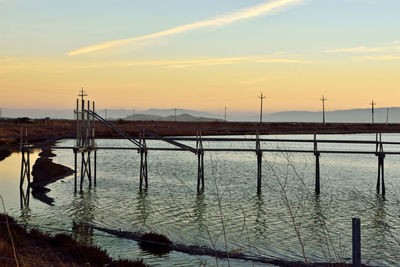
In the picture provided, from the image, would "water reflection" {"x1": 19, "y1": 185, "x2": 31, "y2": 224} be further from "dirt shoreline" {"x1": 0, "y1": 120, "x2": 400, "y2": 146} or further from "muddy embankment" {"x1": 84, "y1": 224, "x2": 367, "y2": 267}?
"muddy embankment" {"x1": 84, "y1": 224, "x2": 367, "y2": 267}

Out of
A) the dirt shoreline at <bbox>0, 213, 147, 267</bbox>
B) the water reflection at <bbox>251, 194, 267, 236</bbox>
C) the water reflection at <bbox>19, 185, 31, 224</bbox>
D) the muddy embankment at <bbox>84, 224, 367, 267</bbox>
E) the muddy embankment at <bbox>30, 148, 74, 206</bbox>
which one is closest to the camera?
the dirt shoreline at <bbox>0, 213, 147, 267</bbox>

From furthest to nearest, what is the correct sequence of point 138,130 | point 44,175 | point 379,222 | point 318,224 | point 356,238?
point 138,130
point 44,175
point 379,222
point 318,224
point 356,238

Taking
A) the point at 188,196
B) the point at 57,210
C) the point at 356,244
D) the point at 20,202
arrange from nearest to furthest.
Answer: the point at 356,244 → the point at 57,210 → the point at 20,202 → the point at 188,196

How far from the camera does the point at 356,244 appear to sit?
14.5 ft

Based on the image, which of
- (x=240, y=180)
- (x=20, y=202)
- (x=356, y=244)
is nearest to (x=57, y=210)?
(x=20, y=202)

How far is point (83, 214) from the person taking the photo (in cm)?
2175

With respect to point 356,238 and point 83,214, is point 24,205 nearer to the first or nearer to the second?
point 83,214

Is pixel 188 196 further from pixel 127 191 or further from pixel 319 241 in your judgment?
pixel 319 241

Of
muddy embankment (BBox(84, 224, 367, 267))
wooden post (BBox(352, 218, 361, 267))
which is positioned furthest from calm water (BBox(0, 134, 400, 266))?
wooden post (BBox(352, 218, 361, 267))

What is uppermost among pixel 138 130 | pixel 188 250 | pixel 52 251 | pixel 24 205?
pixel 138 130

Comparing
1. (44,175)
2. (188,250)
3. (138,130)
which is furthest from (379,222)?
(138,130)

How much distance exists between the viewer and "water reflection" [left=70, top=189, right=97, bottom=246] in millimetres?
16875

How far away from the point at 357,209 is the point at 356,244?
20.1 m

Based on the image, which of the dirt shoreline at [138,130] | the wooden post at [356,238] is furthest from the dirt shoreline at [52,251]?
the wooden post at [356,238]
